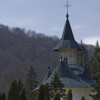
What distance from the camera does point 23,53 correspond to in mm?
141250

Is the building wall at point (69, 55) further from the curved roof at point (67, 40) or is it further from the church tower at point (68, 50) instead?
the curved roof at point (67, 40)

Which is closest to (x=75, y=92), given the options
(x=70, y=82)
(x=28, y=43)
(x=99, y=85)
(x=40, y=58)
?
(x=70, y=82)

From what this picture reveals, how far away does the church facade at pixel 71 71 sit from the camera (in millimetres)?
54812

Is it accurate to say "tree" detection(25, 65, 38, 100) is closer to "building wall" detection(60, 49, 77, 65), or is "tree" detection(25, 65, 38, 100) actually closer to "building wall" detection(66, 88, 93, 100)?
"building wall" detection(60, 49, 77, 65)

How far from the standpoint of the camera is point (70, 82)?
5459 cm

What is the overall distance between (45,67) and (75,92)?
238ft

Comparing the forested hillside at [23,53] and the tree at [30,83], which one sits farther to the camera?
the forested hillside at [23,53]

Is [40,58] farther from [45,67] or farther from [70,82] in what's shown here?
[70,82]

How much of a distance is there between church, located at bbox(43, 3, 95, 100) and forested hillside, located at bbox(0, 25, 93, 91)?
52.2 m

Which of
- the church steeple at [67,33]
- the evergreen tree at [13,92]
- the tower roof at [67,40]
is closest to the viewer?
the evergreen tree at [13,92]

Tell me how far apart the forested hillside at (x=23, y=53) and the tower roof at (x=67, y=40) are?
51.7 meters

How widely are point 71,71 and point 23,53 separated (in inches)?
A: 3367

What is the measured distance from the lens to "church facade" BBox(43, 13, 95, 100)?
54.8m

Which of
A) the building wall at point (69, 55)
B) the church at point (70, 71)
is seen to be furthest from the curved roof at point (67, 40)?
the building wall at point (69, 55)
